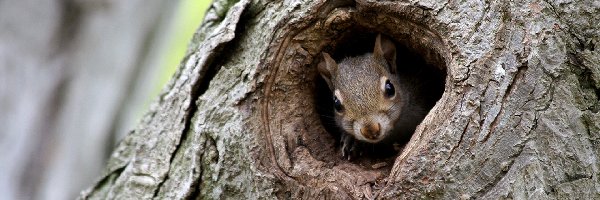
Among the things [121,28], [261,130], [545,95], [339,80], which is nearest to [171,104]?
[261,130]

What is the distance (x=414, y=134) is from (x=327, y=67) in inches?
28.7

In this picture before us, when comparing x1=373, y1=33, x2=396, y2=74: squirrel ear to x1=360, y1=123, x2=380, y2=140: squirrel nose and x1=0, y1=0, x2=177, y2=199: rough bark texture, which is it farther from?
x1=0, y1=0, x2=177, y2=199: rough bark texture

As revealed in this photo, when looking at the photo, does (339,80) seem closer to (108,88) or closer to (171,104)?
(171,104)

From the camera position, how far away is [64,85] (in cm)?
375

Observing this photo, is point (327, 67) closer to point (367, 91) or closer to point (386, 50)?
point (367, 91)

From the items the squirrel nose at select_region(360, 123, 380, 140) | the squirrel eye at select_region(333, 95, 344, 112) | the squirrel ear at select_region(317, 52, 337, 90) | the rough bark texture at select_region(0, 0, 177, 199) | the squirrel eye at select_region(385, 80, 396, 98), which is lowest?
the rough bark texture at select_region(0, 0, 177, 199)

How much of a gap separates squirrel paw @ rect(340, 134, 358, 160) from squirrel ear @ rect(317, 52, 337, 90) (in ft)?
0.86

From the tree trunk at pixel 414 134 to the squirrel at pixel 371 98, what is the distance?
0.13 m

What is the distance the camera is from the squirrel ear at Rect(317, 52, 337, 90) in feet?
9.70

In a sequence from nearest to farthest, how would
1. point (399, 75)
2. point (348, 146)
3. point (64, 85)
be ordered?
point (348, 146) < point (399, 75) < point (64, 85)

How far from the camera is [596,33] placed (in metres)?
2.19

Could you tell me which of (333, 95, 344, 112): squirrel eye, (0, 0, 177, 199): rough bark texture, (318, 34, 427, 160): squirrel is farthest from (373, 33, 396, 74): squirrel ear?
(0, 0, 177, 199): rough bark texture

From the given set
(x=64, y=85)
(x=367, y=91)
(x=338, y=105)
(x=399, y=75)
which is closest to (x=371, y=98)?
(x=367, y=91)

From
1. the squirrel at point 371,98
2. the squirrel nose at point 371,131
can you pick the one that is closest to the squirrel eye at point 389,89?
the squirrel at point 371,98
